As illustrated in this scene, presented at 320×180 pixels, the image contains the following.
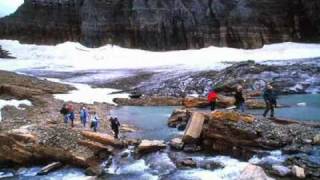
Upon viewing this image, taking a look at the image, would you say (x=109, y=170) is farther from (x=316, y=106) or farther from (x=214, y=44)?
(x=214, y=44)

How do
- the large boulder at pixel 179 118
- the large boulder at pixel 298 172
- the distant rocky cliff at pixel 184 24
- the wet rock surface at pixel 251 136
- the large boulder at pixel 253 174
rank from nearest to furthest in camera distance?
1. the large boulder at pixel 253 174
2. the large boulder at pixel 298 172
3. the wet rock surface at pixel 251 136
4. the large boulder at pixel 179 118
5. the distant rocky cliff at pixel 184 24

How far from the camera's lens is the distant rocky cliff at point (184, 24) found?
3922 inches

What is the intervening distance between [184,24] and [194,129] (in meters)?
79.5

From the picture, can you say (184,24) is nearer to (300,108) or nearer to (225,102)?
(225,102)

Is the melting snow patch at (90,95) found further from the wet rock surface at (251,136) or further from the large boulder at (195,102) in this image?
the wet rock surface at (251,136)

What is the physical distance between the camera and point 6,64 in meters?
90.6

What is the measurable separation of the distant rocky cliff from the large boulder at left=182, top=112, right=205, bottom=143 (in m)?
75.1

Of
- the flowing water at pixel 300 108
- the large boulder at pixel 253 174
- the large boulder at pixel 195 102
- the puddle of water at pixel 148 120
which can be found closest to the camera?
the large boulder at pixel 253 174

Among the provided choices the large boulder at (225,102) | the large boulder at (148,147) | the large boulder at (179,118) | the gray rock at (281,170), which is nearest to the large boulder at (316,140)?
the gray rock at (281,170)

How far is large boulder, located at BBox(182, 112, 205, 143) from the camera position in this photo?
24.5 meters

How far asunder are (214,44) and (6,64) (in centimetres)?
3770

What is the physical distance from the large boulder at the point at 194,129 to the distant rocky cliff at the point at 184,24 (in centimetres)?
7507

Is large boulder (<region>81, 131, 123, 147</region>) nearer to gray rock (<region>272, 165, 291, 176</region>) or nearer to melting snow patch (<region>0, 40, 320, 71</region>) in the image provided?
gray rock (<region>272, 165, 291, 176</region>)

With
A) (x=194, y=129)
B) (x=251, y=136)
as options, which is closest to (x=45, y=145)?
(x=194, y=129)
